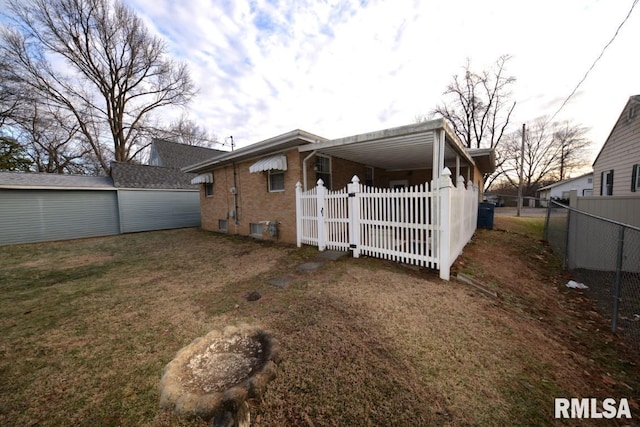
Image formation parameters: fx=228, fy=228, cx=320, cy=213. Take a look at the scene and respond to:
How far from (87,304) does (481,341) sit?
18.7 feet

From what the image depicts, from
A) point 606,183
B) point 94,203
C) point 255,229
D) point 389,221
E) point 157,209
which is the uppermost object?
point 606,183

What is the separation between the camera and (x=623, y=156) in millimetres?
8602

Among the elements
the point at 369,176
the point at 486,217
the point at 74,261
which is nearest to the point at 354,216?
the point at 369,176

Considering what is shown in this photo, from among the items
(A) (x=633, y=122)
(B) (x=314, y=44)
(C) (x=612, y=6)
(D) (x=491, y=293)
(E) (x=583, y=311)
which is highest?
(B) (x=314, y=44)

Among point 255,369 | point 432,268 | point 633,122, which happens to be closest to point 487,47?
point 633,122

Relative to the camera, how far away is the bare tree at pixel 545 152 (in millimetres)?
29125

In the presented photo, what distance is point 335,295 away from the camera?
3.62m

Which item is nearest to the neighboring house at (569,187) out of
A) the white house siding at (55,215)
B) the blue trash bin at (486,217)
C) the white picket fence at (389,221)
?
the blue trash bin at (486,217)

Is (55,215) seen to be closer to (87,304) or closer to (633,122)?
(87,304)

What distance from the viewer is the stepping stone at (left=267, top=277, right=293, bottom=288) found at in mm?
4133

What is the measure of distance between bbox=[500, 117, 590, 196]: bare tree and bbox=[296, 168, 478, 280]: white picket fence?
3070 centimetres

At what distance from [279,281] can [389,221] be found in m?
2.58

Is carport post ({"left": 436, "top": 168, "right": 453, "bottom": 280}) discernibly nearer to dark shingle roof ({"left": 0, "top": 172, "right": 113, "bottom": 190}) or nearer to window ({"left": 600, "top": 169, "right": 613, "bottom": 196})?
window ({"left": 600, "top": 169, "right": 613, "bottom": 196})

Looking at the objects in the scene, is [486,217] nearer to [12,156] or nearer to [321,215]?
[321,215]
